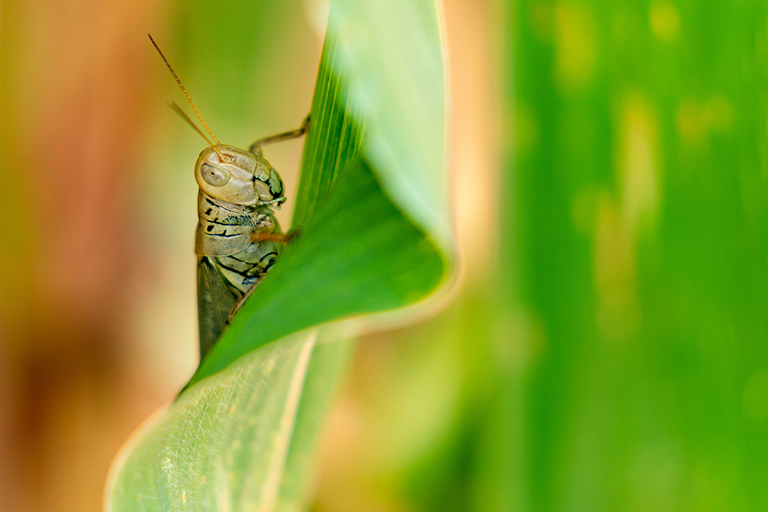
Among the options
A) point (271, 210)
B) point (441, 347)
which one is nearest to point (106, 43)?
point (271, 210)

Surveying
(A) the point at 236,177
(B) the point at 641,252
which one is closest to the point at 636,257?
(B) the point at 641,252

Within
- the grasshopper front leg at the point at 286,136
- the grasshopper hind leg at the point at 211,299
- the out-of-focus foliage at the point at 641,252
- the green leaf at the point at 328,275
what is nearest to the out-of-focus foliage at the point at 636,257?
the out-of-focus foliage at the point at 641,252

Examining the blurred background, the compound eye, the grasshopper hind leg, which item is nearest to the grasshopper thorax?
the compound eye

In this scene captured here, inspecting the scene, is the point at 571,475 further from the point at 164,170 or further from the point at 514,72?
the point at 164,170

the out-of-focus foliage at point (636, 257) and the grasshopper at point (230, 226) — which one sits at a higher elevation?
the grasshopper at point (230, 226)

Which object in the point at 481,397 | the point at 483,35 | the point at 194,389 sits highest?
the point at 483,35

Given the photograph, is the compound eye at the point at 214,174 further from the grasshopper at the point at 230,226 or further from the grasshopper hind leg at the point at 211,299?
the grasshopper hind leg at the point at 211,299
